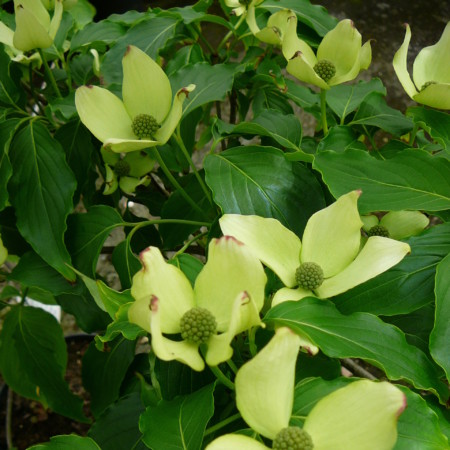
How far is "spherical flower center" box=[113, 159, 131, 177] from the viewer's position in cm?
77

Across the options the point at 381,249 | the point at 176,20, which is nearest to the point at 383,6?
the point at 176,20

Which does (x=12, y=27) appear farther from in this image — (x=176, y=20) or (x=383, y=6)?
(x=383, y=6)

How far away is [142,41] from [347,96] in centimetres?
31

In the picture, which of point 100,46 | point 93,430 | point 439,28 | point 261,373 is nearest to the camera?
point 261,373

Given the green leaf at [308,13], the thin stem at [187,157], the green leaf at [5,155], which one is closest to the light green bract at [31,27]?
the green leaf at [5,155]

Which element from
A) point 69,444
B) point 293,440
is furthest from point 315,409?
point 69,444

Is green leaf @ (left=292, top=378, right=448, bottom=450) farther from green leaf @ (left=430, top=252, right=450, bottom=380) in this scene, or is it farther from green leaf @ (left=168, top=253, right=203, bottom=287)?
green leaf @ (left=168, top=253, right=203, bottom=287)

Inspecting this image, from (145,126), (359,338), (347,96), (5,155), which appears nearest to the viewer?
(359,338)

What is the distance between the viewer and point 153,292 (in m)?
0.43

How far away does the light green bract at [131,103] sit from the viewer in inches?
22.2

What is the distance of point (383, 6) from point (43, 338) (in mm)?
2178

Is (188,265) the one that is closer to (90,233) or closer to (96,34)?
(90,233)

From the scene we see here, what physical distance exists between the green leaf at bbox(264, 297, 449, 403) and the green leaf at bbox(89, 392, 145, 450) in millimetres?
339

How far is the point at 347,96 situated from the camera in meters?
0.79
